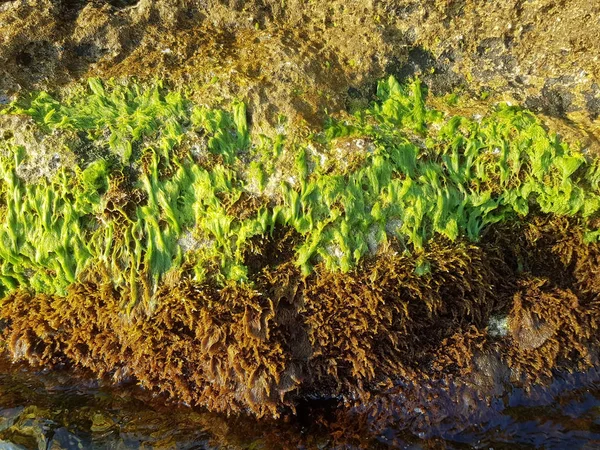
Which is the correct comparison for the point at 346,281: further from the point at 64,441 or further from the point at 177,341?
the point at 64,441

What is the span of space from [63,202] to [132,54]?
136cm

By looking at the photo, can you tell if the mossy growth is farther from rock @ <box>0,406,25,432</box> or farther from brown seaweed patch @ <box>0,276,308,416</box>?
rock @ <box>0,406,25,432</box>

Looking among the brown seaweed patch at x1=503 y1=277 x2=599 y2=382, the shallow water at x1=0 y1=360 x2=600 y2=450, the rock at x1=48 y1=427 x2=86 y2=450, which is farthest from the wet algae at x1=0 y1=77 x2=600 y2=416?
the rock at x1=48 y1=427 x2=86 y2=450

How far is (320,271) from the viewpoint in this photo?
10.6 feet

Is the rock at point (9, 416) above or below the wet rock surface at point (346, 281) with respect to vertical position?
below

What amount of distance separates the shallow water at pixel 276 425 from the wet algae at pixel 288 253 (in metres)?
0.12

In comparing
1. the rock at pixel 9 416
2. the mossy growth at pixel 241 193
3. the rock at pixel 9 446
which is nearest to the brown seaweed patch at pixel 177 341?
the mossy growth at pixel 241 193

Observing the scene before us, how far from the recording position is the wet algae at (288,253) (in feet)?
10.3

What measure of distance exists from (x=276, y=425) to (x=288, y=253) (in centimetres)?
109

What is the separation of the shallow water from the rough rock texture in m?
2.02

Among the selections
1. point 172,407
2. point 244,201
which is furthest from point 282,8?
point 172,407

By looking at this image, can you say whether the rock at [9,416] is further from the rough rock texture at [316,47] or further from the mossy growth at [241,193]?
the rough rock texture at [316,47]

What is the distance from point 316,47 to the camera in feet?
13.0

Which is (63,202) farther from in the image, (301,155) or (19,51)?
(301,155)
